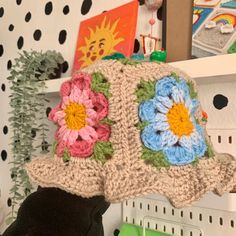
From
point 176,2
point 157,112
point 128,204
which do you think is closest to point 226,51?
point 176,2

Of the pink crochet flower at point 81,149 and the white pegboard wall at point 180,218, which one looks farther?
the white pegboard wall at point 180,218

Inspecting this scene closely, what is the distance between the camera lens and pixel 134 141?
0.41 meters

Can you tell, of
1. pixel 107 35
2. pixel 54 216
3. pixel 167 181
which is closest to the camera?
pixel 167 181

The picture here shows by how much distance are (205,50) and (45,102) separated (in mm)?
579

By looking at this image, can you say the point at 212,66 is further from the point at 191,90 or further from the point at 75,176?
the point at 75,176

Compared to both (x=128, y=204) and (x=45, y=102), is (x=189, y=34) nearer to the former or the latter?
(x=128, y=204)

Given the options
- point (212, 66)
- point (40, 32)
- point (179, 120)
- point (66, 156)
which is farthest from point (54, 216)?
point (40, 32)

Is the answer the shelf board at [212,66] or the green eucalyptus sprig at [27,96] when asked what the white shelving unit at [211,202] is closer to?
the shelf board at [212,66]

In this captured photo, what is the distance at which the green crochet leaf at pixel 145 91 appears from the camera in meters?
0.42

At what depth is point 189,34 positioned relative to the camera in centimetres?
73

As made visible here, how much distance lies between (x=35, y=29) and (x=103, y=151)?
0.87 metres

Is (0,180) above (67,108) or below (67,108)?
below

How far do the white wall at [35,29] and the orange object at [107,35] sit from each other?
0.12 feet

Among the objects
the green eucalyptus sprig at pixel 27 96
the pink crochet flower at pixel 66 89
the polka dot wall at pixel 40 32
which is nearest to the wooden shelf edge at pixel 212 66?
the polka dot wall at pixel 40 32
